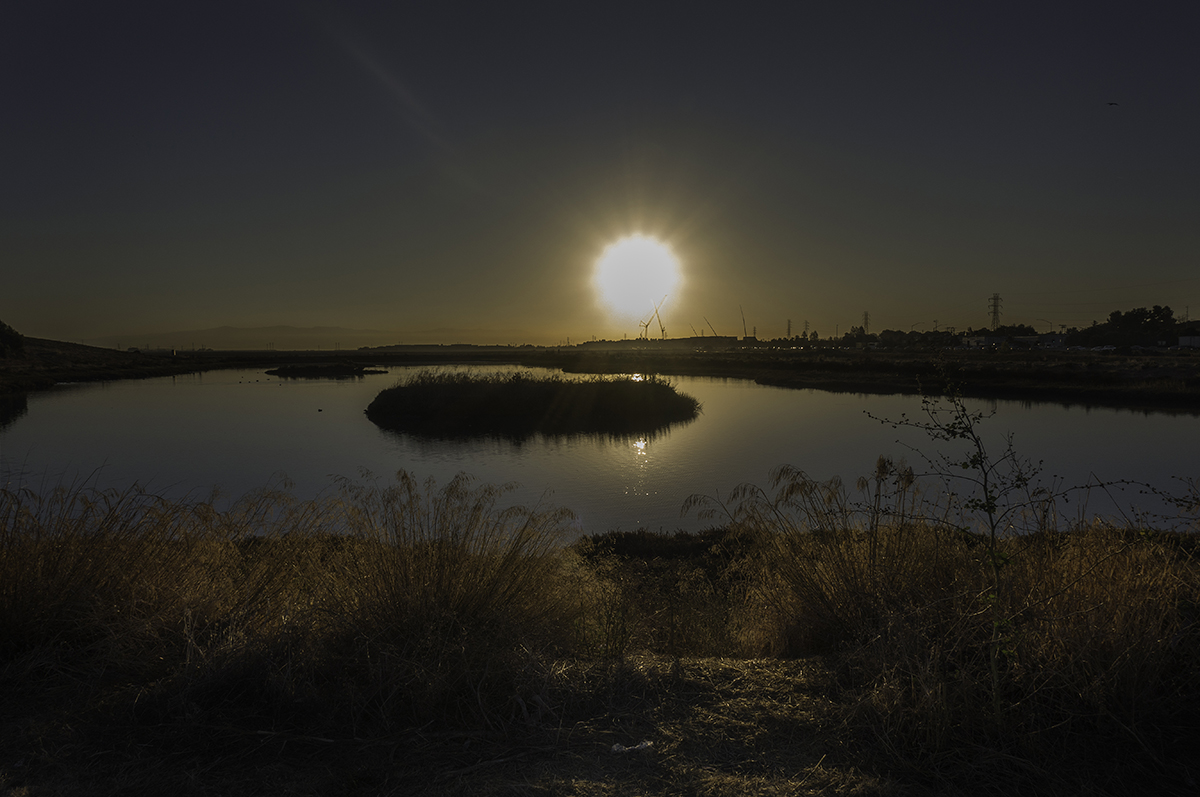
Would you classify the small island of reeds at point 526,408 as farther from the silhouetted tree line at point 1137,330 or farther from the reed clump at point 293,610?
the silhouetted tree line at point 1137,330

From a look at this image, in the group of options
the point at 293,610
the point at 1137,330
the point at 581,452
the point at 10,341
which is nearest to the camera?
the point at 293,610

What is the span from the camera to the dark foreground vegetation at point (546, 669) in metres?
3.24

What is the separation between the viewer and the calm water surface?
1906 cm

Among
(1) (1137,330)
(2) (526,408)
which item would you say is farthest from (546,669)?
(1) (1137,330)

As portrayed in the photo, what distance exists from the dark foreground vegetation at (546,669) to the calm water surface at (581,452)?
7.03 meters

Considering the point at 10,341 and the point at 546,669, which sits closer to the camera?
the point at 546,669

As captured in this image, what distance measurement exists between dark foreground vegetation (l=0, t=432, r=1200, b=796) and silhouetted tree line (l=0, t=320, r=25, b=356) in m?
113

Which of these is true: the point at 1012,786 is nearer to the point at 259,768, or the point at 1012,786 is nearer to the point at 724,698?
the point at 724,698

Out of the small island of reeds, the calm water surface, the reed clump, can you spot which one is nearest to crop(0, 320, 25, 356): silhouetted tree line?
the calm water surface

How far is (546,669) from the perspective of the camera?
404 centimetres

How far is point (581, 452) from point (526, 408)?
38.1ft

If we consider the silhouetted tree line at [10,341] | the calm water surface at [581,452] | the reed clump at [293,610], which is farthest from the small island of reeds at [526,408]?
the silhouetted tree line at [10,341]

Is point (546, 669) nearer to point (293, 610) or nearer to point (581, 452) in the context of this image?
point (293, 610)

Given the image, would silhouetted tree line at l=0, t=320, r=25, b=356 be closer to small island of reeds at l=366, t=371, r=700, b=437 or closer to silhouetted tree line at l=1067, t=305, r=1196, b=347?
small island of reeds at l=366, t=371, r=700, b=437
